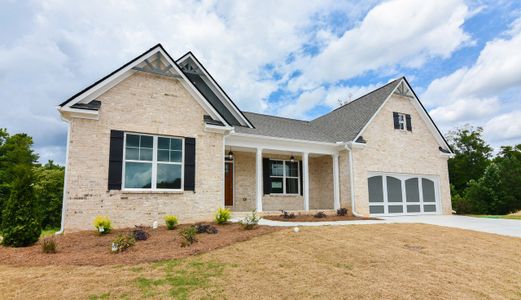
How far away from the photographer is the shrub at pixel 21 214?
7781 mm

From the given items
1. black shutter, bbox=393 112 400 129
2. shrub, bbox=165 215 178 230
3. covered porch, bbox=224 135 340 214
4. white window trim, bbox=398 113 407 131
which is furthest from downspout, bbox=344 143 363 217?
shrub, bbox=165 215 178 230

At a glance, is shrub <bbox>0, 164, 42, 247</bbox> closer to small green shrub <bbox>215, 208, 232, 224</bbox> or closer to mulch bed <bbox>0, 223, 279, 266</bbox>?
mulch bed <bbox>0, 223, 279, 266</bbox>

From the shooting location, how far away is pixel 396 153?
1733cm

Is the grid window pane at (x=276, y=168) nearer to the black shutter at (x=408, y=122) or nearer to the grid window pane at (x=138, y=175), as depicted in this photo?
the grid window pane at (x=138, y=175)

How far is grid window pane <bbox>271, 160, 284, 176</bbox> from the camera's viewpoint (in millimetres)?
16620

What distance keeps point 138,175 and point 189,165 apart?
5.80 ft

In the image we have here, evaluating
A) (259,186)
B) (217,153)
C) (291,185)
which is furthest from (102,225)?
(291,185)

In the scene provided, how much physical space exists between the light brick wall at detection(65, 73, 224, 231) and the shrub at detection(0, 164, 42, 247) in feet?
3.92

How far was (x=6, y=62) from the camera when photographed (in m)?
14.6

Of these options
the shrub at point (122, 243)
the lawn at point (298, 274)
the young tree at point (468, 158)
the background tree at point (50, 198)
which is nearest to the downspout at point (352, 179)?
the lawn at point (298, 274)

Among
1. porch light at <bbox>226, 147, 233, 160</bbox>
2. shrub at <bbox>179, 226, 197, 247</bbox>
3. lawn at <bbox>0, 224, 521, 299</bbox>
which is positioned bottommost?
lawn at <bbox>0, 224, 521, 299</bbox>

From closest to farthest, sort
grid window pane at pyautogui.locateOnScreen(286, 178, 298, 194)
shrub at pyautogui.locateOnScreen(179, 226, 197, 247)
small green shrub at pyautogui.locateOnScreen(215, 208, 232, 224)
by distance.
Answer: shrub at pyautogui.locateOnScreen(179, 226, 197, 247)
small green shrub at pyautogui.locateOnScreen(215, 208, 232, 224)
grid window pane at pyautogui.locateOnScreen(286, 178, 298, 194)

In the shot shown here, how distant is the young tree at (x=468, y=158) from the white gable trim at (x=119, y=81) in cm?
3163

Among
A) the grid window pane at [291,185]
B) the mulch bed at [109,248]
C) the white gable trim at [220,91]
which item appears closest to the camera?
the mulch bed at [109,248]
